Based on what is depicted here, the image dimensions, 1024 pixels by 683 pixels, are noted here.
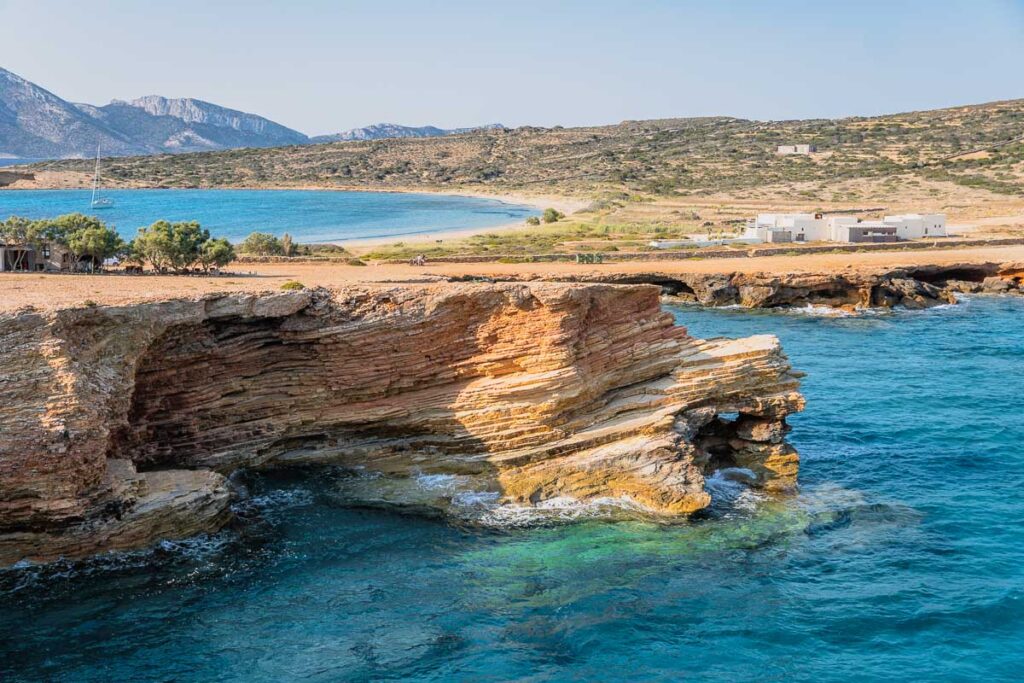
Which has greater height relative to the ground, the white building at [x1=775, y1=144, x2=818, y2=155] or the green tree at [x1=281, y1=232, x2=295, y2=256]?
the white building at [x1=775, y1=144, x2=818, y2=155]

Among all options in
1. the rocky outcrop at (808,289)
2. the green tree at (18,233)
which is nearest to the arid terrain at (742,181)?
the rocky outcrop at (808,289)

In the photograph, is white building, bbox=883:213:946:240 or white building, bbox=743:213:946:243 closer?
white building, bbox=743:213:946:243

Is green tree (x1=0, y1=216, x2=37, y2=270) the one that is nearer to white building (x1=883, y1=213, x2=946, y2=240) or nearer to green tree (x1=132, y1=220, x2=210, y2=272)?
green tree (x1=132, y1=220, x2=210, y2=272)

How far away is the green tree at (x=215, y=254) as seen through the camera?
35875mm

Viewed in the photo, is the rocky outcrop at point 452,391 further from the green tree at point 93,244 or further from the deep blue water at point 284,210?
the deep blue water at point 284,210

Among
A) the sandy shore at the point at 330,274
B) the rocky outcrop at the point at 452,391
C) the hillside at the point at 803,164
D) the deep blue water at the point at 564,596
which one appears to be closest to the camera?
the deep blue water at the point at 564,596

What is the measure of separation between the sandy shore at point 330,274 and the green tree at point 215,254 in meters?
0.86

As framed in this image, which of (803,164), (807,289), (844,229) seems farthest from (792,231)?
(803,164)

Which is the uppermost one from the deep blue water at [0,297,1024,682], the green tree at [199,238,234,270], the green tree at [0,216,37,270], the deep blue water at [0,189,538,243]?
the deep blue water at [0,189,538,243]

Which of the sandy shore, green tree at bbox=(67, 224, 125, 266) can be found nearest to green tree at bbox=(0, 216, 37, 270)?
green tree at bbox=(67, 224, 125, 266)

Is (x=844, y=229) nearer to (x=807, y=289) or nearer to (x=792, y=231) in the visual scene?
(x=792, y=231)

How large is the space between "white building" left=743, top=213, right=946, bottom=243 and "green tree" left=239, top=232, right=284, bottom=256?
40775 mm

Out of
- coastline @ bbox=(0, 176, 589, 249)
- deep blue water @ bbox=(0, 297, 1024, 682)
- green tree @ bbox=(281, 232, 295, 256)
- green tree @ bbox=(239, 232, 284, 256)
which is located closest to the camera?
deep blue water @ bbox=(0, 297, 1024, 682)

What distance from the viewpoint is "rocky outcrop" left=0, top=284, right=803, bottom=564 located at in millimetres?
24156
